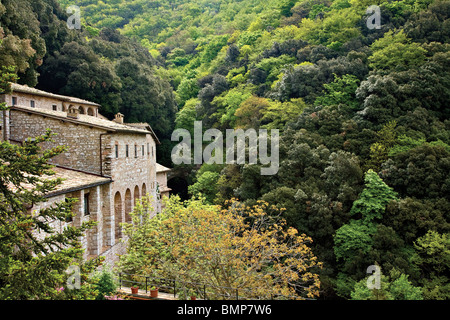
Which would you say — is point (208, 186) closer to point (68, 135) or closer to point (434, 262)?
point (68, 135)

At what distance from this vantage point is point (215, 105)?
158ft

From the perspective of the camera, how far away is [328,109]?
31.7 meters

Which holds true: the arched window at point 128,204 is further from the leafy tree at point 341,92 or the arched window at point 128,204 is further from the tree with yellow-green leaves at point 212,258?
the leafy tree at point 341,92

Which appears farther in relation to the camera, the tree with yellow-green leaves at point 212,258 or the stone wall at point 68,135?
the stone wall at point 68,135

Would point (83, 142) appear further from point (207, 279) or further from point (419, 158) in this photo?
point (419, 158)

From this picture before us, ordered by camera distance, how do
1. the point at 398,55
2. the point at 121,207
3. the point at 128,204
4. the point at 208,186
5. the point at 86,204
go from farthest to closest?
1. the point at 208,186
2. the point at 398,55
3. the point at 128,204
4. the point at 121,207
5. the point at 86,204

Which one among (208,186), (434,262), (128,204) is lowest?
(434,262)

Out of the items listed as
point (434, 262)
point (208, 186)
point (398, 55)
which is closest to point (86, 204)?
point (434, 262)

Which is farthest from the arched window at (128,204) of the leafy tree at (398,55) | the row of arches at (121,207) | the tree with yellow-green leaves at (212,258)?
the leafy tree at (398,55)

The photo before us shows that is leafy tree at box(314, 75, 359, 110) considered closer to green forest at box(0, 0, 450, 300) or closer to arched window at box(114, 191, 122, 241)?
green forest at box(0, 0, 450, 300)

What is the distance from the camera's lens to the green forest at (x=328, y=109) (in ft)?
71.4

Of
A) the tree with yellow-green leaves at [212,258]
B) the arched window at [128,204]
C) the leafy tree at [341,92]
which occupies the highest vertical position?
the leafy tree at [341,92]

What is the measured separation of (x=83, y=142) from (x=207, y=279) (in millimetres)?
10137
